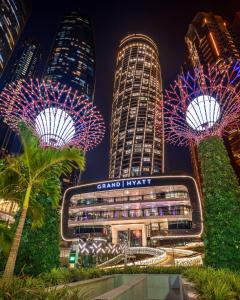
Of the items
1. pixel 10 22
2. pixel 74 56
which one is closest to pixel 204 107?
pixel 10 22

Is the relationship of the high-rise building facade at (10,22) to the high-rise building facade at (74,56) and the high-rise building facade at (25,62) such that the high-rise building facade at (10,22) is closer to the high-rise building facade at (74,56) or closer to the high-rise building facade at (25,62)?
the high-rise building facade at (74,56)

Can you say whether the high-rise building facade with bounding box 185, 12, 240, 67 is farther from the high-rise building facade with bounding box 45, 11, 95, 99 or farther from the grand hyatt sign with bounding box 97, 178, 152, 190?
the grand hyatt sign with bounding box 97, 178, 152, 190

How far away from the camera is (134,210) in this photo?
61.9 m

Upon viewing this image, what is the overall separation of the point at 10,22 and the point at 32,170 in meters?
119

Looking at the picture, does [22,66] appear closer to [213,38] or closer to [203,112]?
[213,38]

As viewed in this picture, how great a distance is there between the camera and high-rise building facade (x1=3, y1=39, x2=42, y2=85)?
166m

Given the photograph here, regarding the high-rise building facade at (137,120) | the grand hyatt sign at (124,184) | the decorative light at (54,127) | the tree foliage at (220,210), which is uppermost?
the high-rise building facade at (137,120)

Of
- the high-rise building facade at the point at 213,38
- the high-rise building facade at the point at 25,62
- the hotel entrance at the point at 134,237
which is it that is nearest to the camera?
the hotel entrance at the point at 134,237

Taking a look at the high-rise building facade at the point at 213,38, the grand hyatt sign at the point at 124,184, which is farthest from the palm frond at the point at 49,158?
the high-rise building facade at the point at 213,38

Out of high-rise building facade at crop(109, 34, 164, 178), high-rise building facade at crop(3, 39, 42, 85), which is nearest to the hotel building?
high-rise building facade at crop(109, 34, 164, 178)

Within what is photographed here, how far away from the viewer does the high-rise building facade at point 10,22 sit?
97.0 meters

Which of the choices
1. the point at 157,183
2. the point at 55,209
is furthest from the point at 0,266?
the point at 157,183

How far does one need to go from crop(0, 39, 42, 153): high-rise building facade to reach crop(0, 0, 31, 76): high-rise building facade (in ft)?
174

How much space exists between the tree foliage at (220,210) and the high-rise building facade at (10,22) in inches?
4130
